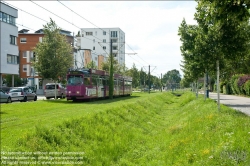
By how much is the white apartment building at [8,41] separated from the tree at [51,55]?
14.9m

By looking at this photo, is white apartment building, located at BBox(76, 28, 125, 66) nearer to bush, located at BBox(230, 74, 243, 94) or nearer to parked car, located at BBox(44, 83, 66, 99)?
bush, located at BBox(230, 74, 243, 94)

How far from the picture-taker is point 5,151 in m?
7.90

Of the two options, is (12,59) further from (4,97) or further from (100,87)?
(4,97)

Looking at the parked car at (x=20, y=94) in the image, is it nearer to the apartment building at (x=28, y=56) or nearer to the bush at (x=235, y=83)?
the bush at (x=235, y=83)

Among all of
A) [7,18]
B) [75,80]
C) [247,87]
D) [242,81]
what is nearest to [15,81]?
[7,18]

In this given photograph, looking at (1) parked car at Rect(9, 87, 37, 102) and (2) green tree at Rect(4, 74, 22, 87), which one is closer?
(1) parked car at Rect(9, 87, 37, 102)

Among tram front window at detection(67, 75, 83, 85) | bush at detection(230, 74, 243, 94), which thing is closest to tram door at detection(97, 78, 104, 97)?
tram front window at detection(67, 75, 83, 85)

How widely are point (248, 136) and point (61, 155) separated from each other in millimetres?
5061

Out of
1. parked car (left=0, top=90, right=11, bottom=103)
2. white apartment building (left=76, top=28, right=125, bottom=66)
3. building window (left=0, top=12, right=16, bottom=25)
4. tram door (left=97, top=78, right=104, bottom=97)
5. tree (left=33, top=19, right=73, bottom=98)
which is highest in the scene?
white apartment building (left=76, top=28, right=125, bottom=66)

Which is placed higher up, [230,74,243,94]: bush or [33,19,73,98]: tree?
[33,19,73,98]: tree

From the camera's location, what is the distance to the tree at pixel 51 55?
35.0m

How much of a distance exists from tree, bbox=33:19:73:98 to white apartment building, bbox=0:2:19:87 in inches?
585

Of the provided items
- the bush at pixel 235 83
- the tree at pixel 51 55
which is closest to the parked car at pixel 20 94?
the tree at pixel 51 55

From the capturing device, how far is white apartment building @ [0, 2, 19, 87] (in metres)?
48.4
